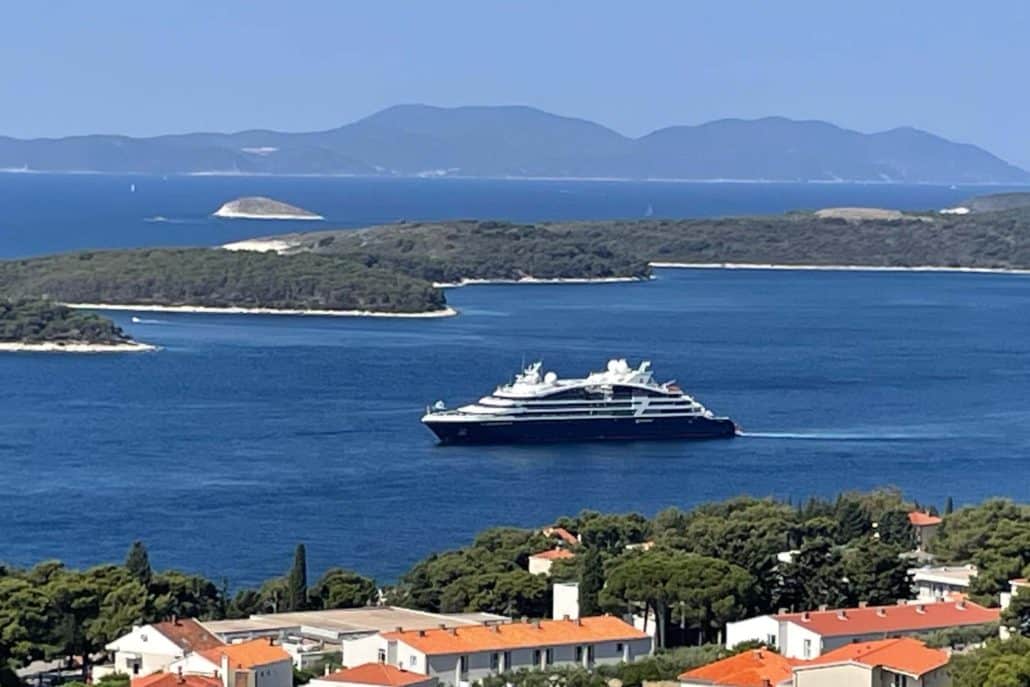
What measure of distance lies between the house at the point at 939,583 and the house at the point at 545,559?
4.06 m

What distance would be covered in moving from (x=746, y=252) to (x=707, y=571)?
10983 cm

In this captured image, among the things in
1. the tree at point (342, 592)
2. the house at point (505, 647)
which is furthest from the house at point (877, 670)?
the tree at point (342, 592)

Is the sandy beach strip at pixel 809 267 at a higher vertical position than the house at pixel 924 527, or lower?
lower

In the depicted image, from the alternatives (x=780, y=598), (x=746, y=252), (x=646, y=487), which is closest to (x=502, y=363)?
(x=646, y=487)

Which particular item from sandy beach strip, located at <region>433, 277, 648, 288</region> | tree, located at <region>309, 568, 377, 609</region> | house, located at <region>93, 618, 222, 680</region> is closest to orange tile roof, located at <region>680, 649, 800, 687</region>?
Result: house, located at <region>93, 618, 222, 680</region>

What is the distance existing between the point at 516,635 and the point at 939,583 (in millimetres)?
7030

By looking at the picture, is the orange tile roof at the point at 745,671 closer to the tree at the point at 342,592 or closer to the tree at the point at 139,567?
the tree at the point at 342,592

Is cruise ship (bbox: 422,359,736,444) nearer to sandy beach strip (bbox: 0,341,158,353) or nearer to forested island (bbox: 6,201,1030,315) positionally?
sandy beach strip (bbox: 0,341,158,353)

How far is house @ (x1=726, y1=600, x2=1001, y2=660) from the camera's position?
83.0 ft

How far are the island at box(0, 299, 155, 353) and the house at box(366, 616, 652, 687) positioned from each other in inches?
2009

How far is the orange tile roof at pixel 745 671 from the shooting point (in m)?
22.3

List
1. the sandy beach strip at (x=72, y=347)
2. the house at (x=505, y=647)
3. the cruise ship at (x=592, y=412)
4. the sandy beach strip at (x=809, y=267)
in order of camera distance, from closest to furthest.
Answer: the house at (x=505, y=647) < the cruise ship at (x=592, y=412) < the sandy beach strip at (x=72, y=347) < the sandy beach strip at (x=809, y=267)

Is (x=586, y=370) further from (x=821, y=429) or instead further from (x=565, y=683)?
(x=565, y=683)

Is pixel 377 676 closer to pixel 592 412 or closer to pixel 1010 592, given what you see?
pixel 1010 592
